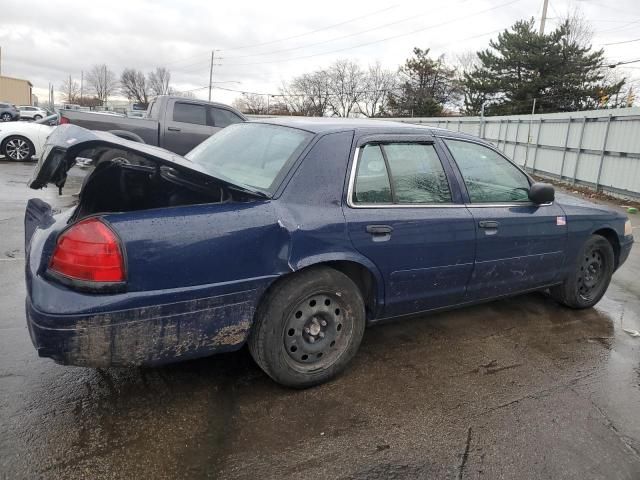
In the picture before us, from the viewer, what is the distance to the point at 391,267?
3.20 metres

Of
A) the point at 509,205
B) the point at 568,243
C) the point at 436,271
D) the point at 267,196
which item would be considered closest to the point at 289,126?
the point at 267,196

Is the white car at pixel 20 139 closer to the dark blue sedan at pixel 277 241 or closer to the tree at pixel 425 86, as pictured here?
the dark blue sedan at pixel 277 241

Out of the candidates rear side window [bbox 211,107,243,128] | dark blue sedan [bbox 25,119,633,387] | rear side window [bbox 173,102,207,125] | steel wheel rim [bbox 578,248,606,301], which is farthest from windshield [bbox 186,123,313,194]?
rear side window [bbox 211,107,243,128]

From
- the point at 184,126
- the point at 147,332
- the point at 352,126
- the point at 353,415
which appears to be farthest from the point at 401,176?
the point at 184,126

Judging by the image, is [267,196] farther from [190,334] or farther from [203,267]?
[190,334]

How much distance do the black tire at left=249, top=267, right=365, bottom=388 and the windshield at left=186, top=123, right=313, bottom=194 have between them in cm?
61

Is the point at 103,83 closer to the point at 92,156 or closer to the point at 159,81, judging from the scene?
the point at 159,81

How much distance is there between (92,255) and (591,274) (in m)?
4.31

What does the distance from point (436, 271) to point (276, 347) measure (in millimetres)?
1255

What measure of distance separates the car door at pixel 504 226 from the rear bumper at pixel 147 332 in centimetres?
185

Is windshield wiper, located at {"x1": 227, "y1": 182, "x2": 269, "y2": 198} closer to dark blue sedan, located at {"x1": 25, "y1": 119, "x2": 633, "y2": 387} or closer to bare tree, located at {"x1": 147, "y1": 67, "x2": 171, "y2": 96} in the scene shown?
dark blue sedan, located at {"x1": 25, "y1": 119, "x2": 633, "y2": 387}

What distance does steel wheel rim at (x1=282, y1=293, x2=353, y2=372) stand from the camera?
2943 mm

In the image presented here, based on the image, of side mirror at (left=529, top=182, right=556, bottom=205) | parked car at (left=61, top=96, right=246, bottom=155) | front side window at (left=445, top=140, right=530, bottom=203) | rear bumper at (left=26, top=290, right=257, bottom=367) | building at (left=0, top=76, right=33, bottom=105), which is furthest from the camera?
building at (left=0, top=76, right=33, bottom=105)

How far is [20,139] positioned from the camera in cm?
1272
